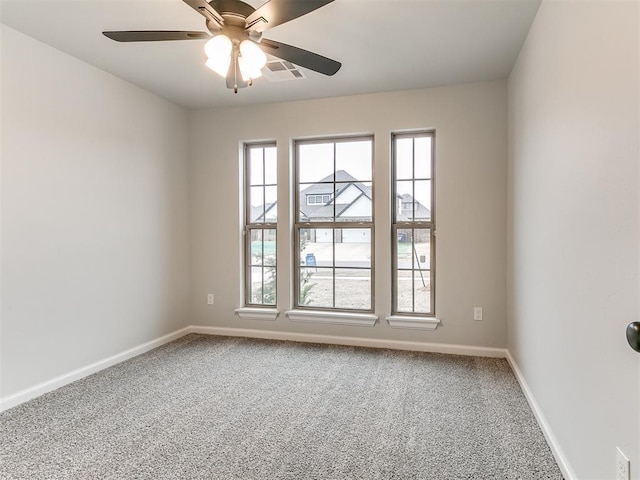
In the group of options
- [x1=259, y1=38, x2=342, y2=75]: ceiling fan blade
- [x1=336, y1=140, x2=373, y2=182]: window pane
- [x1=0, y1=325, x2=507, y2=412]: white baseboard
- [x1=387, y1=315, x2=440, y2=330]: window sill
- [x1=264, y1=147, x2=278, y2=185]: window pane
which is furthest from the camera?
[x1=264, y1=147, x2=278, y2=185]: window pane

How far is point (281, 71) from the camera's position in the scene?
3061 millimetres

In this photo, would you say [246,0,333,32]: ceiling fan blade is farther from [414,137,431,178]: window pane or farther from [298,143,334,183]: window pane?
[414,137,431,178]: window pane

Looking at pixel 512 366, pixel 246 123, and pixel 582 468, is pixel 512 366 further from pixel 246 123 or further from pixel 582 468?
pixel 246 123

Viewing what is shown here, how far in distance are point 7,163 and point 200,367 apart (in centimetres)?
197

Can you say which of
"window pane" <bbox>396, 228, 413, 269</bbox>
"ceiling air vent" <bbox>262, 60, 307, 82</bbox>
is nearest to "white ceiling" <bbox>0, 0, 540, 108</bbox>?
"ceiling air vent" <bbox>262, 60, 307, 82</bbox>

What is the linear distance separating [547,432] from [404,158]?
2.48 meters

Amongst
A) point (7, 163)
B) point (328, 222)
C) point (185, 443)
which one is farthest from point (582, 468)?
point (7, 163)

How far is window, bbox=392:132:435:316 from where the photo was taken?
3.59 meters

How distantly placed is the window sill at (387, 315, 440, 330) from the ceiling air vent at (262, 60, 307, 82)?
2.33 metres

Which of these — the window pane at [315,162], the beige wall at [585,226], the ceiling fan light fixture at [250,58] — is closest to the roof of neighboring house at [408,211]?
the window pane at [315,162]

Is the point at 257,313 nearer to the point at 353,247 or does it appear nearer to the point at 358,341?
the point at 358,341

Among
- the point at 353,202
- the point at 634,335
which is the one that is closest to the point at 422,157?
the point at 353,202

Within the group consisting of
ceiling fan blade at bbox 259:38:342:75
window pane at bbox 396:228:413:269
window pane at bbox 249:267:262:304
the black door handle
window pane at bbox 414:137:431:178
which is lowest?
window pane at bbox 249:267:262:304

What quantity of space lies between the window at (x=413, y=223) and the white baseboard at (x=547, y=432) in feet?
3.51
